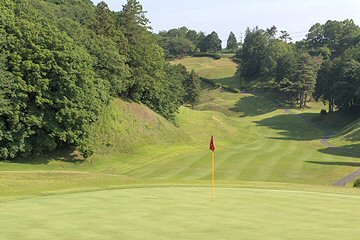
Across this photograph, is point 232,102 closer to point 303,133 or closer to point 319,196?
point 303,133

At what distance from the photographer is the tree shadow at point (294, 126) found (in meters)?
89.8

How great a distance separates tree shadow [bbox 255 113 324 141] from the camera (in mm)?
89812

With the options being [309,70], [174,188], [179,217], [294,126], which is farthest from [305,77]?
[179,217]

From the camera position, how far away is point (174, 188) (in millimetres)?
22391

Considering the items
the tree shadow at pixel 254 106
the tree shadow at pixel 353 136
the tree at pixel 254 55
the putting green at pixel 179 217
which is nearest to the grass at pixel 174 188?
the putting green at pixel 179 217

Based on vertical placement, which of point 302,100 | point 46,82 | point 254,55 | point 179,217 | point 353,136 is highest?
point 254,55

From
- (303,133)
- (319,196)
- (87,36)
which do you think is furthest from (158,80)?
(319,196)

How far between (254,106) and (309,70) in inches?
758

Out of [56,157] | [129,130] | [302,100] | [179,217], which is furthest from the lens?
[302,100]

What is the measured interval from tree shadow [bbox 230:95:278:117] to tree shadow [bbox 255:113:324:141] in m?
11.0

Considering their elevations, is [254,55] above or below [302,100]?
above

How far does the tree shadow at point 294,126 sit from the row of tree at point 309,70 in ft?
28.6

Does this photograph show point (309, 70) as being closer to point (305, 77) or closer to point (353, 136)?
point (305, 77)

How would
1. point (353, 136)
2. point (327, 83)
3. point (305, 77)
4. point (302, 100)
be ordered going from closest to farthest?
point (353, 136) → point (327, 83) → point (305, 77) → point (302, 100)
